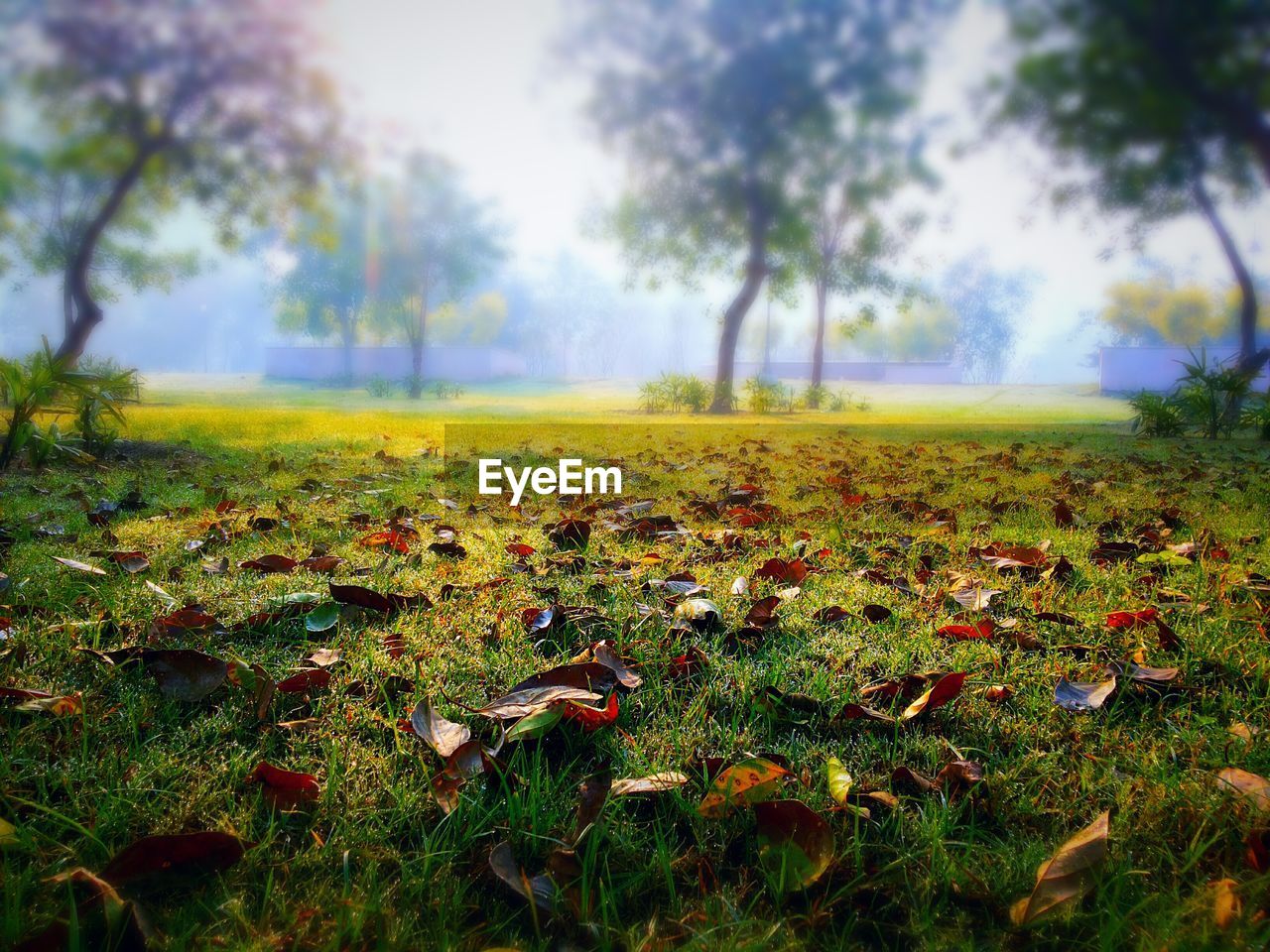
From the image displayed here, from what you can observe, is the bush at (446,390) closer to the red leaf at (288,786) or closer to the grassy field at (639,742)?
the grassy field at (639,742)

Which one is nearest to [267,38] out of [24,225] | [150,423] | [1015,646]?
[24,225]

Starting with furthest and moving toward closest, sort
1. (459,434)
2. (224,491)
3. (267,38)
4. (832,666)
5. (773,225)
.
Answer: (773,225) → (267,38) → (459,434) → (224,491) → (832,666)

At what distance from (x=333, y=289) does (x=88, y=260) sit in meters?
15.7

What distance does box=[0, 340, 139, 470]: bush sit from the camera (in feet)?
12.1

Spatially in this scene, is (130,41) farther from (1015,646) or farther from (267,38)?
(1015,646)

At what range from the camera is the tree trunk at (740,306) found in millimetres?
13039

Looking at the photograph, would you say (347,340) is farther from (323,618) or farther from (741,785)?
(741,785)

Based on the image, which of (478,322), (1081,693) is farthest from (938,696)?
(478,322)

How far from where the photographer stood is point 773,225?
13086 mm

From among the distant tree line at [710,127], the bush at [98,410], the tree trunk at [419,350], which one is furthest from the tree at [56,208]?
the tree trunk at [419,350]

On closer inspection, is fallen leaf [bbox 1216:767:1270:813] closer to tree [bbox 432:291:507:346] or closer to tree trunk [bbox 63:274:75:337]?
tree trunk [bbox 63:274:75:337]

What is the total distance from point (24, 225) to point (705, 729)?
31.8 feet

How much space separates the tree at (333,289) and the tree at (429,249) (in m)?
0.73

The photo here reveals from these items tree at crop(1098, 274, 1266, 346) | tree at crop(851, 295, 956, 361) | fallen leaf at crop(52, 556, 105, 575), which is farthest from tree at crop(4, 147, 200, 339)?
tree at crop(851, 295, 956, 361)
